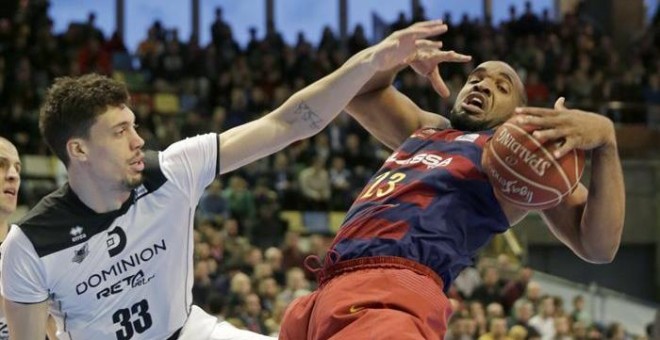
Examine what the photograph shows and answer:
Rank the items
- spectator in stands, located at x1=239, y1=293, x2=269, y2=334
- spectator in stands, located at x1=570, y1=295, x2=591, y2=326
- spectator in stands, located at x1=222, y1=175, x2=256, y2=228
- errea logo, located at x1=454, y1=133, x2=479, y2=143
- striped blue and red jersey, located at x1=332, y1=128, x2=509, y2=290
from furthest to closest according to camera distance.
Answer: spectator in stands, located at x1=222, y1=175, x2=256, y2=228
spectator in stands, located at x1=570, y1=295, x2=591, y2=326
spectator in stands, located at x1=239, y1=293, x2=269, y2=334
errea logo, located at x1=454, y1=133, x2=479, y2=143
striped blue and red jersey, located at x1=332, y1=128, x2=509, y2=290

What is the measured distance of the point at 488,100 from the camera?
5109mm

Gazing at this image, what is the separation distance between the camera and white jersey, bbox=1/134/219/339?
15.7ft

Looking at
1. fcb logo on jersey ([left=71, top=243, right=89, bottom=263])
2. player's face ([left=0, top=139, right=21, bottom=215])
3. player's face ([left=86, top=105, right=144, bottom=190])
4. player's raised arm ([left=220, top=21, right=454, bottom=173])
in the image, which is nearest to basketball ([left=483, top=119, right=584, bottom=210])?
player's raised arm ([left=220, top=21, right=454, bottom=173])

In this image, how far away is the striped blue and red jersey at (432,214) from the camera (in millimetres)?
4719

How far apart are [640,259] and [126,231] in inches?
656

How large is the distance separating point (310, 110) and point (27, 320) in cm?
145

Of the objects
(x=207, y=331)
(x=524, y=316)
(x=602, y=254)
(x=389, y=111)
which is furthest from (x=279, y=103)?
(x=602, y=254)

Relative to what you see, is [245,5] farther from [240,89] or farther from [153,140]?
[153,140]

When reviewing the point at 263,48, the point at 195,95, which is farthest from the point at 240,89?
the point at 263,48

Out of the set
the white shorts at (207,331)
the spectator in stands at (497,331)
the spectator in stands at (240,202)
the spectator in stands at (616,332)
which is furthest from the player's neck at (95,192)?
the spectator in stands at (240,202)

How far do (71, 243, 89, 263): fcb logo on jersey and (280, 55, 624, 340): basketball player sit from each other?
0.88m

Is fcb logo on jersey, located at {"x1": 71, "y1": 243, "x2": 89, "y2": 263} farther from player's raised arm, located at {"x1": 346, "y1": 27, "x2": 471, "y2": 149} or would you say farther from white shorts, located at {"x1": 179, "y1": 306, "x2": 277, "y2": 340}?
player's raised arm, located at {"x1": 346, "y1": 27, "x2": 471, "y2": 149}

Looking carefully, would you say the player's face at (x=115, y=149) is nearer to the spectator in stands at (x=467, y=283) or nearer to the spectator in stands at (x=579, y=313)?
the spectator in stands at (x=467, y=283)

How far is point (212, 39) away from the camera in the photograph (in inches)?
852
